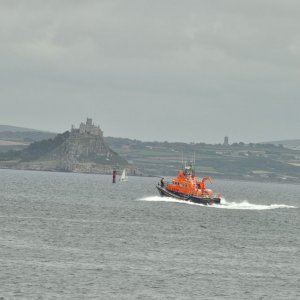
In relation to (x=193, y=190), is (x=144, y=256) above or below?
below

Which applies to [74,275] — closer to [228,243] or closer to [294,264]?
[294,264]

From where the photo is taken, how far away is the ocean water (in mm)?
81812

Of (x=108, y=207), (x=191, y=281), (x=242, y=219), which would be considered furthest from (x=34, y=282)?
(x=108, y=207)

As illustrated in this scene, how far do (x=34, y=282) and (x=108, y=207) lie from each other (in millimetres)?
106076

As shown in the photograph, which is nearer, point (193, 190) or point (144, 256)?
point (144, 256)

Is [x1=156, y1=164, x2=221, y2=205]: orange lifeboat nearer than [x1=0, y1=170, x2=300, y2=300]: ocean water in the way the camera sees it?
No

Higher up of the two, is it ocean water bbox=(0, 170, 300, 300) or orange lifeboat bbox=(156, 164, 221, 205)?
orange lifeboat bbox=(156, 164, 221, 205)

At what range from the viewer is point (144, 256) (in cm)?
10156

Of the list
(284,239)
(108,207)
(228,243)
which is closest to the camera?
(228,243)

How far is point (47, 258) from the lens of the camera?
96.3 m

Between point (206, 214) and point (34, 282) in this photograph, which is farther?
point (206, 214)

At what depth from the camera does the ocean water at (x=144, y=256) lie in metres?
81.8

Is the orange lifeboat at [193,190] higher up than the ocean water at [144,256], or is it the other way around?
the orange lifeboat at [193,190]

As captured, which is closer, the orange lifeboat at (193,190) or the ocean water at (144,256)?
the ocean water at (144,256)
